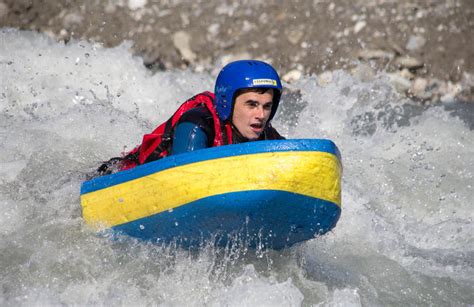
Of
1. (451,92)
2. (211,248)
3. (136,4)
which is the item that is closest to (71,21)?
(136,4)

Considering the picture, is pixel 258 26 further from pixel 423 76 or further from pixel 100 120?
pixel 100 120

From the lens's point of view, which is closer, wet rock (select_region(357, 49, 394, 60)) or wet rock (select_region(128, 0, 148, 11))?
wet rock (select_region(357, 49, 394, 60))

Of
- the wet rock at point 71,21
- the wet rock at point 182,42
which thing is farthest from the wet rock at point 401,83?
the wet rock at point 71,21

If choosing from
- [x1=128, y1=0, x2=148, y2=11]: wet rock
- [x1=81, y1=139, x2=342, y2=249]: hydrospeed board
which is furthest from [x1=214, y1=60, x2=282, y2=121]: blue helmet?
[x1=128, y1=0, x2=148, y2=11]: wet rock

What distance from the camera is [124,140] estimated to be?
6.68 m

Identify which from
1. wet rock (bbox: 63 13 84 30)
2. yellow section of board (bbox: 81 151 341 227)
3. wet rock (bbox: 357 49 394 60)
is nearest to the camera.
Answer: yellow section of board (bbox: 81 151 341 227)

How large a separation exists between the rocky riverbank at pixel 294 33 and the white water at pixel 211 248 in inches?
9.6

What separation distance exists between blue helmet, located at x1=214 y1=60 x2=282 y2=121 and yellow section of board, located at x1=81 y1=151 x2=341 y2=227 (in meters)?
0.62

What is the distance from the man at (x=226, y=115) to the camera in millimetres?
4551

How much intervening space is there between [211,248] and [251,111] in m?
0.85

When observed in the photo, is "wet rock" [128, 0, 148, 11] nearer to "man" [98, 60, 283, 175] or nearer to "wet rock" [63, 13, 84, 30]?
"wet rock" [63, 13, 84, 30]

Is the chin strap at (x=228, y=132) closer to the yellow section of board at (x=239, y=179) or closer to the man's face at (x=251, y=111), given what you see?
the man's face at (x=251, y=111)

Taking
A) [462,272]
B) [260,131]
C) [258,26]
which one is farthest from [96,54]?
[462,272]

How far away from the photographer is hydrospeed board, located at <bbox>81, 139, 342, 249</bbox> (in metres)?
4.06
